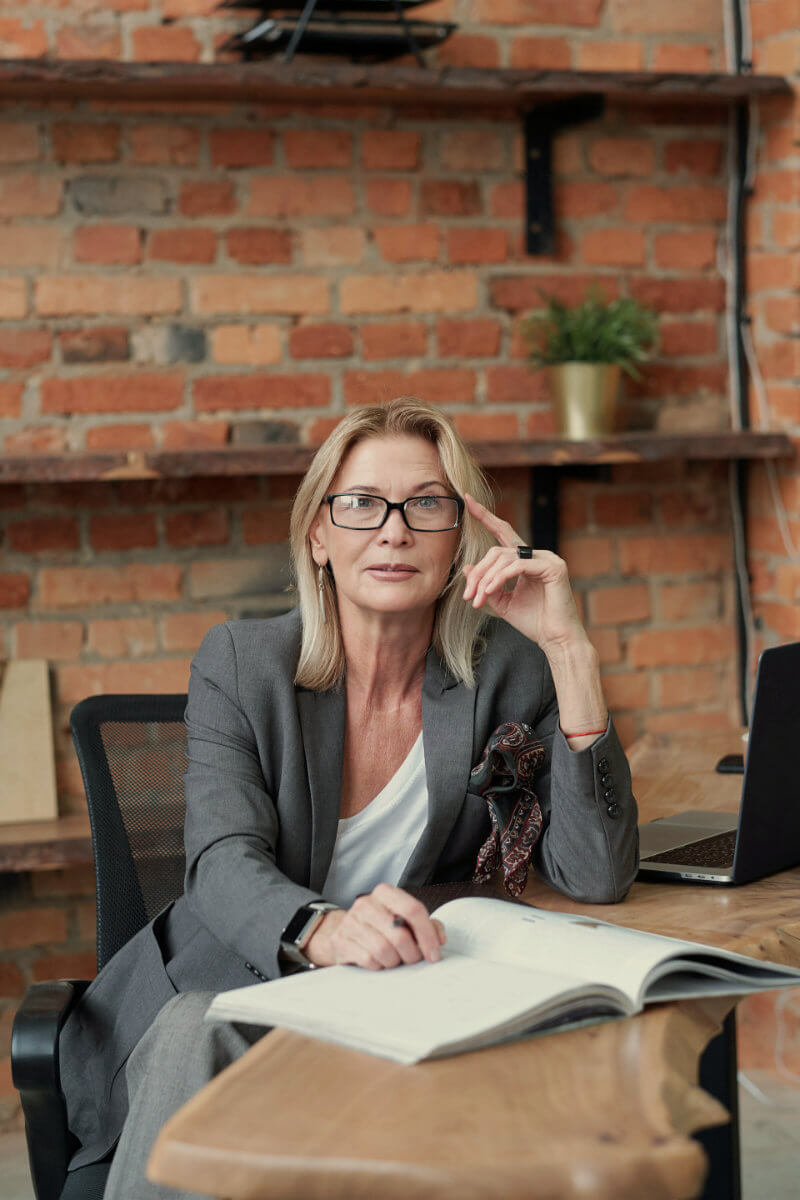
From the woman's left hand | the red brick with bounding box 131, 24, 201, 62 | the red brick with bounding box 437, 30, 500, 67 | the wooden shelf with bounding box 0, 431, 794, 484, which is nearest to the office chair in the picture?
the woman's left hand

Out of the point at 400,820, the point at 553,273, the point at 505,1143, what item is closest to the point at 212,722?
the point at 400,820

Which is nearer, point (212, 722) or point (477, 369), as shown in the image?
point (212, 722)

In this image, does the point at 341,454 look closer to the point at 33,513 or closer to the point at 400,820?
the point at 400,820

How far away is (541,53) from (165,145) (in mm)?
810

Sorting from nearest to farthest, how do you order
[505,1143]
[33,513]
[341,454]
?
1. [505,1143]
2. [341,454]
3. [33,513]

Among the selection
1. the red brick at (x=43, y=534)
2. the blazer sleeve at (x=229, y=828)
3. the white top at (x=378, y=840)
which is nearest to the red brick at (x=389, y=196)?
the red brick at (x=43, y=534)

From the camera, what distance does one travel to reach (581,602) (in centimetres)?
292

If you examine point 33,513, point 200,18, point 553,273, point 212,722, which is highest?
point 200,18

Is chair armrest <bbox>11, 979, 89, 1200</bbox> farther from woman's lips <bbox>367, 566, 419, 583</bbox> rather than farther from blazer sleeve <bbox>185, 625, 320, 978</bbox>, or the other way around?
woman's lips <bbox>367, 566, 419, 583</bbox>

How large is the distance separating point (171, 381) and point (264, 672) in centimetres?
117

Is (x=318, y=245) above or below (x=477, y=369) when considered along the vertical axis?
above

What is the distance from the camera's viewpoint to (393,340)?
2.77 m

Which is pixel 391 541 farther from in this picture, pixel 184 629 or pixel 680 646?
pixel 680 646

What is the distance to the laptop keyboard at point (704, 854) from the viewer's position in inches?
63.8
